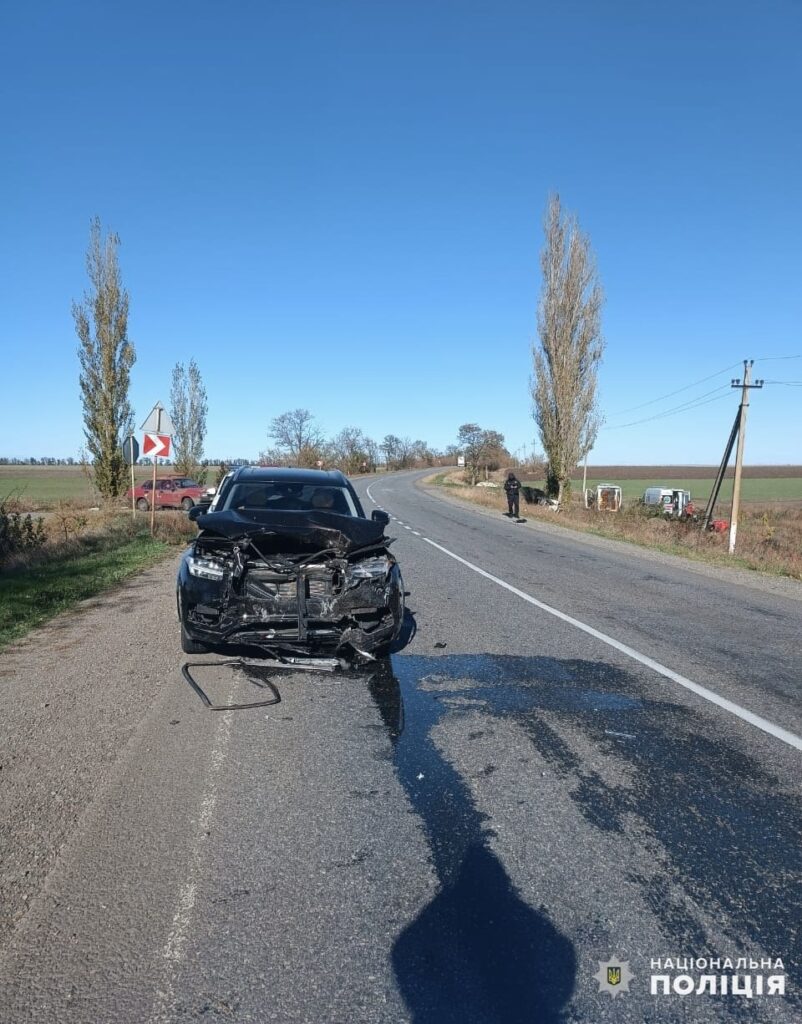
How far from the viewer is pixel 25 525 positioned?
14219 millimetres

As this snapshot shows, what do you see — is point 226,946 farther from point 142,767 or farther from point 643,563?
point 643,563

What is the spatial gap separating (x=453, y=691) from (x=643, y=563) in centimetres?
1164

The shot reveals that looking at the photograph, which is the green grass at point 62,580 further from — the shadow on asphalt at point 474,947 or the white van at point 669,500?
the white van at point 669,500

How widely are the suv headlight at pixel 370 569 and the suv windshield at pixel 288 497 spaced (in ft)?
5.34

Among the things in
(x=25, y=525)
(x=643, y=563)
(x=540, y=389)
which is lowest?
(x=643, y=563)

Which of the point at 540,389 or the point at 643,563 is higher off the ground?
the point at 540,389

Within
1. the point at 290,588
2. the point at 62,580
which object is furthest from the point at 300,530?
the point at 62,580


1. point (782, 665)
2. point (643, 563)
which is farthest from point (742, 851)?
point (643, 563)

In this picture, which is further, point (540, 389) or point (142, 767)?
point (540, 389)

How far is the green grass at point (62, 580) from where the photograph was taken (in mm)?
8102

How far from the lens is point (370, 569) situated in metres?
5.68

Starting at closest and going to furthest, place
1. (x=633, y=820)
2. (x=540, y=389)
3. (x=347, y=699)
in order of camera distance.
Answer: (x=633, y=820) < (x=347, y=699) < (x=540, y=389)

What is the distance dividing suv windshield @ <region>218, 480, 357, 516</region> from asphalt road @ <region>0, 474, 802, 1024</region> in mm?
1769

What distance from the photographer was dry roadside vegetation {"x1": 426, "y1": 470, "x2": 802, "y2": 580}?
18328 millimetres
